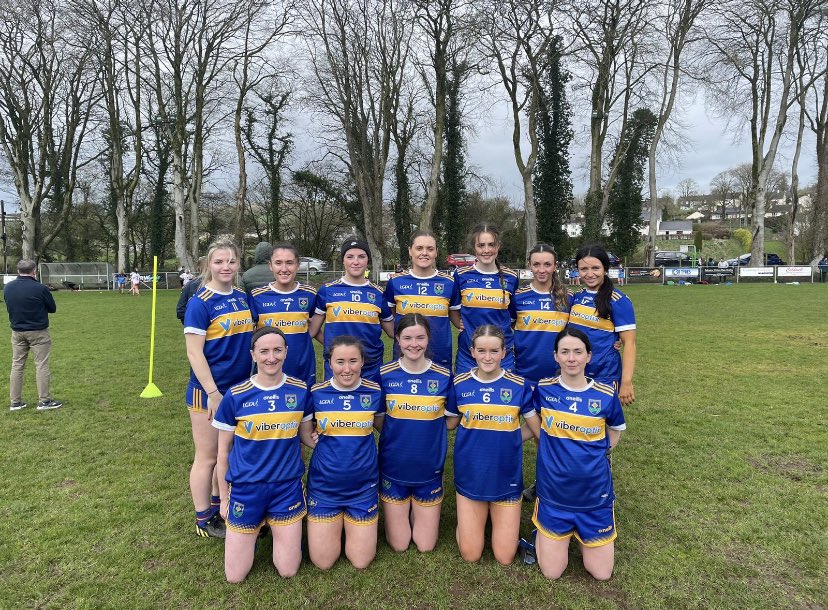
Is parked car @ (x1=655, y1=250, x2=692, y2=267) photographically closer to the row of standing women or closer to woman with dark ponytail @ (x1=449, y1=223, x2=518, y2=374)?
woman with dark ponytail @ (x1=449, y1=223, x2=518, y2=374)

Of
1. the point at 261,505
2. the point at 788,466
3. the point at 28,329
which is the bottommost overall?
the point at 788,466

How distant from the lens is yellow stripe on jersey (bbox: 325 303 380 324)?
3693mm

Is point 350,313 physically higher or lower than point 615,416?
higher

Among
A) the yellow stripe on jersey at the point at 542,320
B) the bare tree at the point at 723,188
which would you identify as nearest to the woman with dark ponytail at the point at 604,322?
the yellow stripe on jersey at the point at 542,320

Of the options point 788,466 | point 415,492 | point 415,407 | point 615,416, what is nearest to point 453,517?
point 415,492

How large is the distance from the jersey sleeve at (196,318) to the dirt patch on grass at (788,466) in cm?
475

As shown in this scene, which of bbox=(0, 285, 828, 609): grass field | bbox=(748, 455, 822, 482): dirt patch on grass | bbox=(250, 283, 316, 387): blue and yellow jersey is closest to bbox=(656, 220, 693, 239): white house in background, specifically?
bbox=(0, 285, 828, 609): grass field

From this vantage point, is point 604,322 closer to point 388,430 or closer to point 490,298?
point 490,298

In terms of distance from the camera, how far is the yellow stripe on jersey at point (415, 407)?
3105 mm

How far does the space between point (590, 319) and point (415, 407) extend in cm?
144

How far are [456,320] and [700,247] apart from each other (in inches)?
2171

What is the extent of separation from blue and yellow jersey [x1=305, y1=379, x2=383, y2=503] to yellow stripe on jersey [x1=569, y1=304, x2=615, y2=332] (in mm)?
1591

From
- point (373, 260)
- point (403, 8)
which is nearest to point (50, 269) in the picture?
point (373, 260)

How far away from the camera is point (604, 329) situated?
3.49 metres
